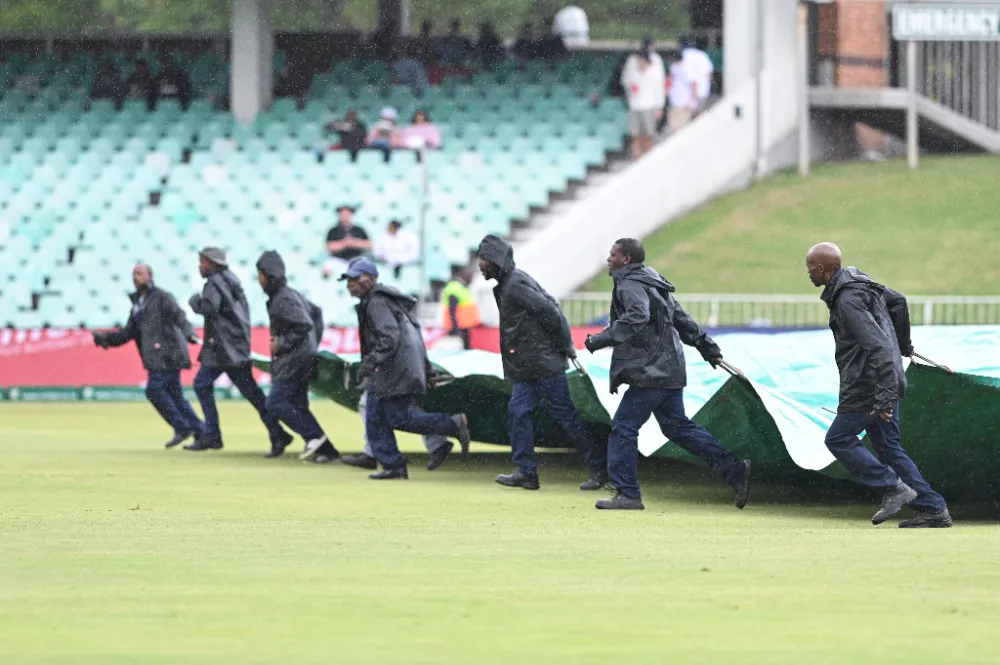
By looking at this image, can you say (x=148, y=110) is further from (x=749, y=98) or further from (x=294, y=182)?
(x=749, y=98)

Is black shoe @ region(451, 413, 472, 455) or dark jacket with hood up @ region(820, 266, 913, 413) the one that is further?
black shoe @ region(451, 413, 472, 455)

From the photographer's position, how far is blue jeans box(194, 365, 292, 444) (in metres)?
16.4

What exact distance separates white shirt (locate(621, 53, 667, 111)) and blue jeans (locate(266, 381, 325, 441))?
611 inches

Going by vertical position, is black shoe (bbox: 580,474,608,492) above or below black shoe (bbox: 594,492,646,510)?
below

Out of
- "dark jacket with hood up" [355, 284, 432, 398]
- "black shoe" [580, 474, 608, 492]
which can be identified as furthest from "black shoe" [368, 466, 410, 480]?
"black shoe" [580, 474, 608, 492]

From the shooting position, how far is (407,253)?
26.6 metres

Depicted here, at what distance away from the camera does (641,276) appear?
1159cm

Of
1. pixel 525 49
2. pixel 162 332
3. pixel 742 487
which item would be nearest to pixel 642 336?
pixel 742 487

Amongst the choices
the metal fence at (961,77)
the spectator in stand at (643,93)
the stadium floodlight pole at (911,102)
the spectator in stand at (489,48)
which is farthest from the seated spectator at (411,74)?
the metal fence at (961,77)

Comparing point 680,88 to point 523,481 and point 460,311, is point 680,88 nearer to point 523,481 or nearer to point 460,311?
point 460,311

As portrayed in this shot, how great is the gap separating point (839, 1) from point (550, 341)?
21.9 metres

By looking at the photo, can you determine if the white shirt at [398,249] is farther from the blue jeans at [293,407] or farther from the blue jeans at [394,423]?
the blue jeans at [394,423]

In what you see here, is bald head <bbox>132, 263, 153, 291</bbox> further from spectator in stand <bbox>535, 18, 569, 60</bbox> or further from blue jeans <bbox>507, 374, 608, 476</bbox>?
spectator in stand <bbox>535, 18, 569, 60</bbox>

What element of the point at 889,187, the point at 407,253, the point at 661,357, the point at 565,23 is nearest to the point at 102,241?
the point at 407,253
